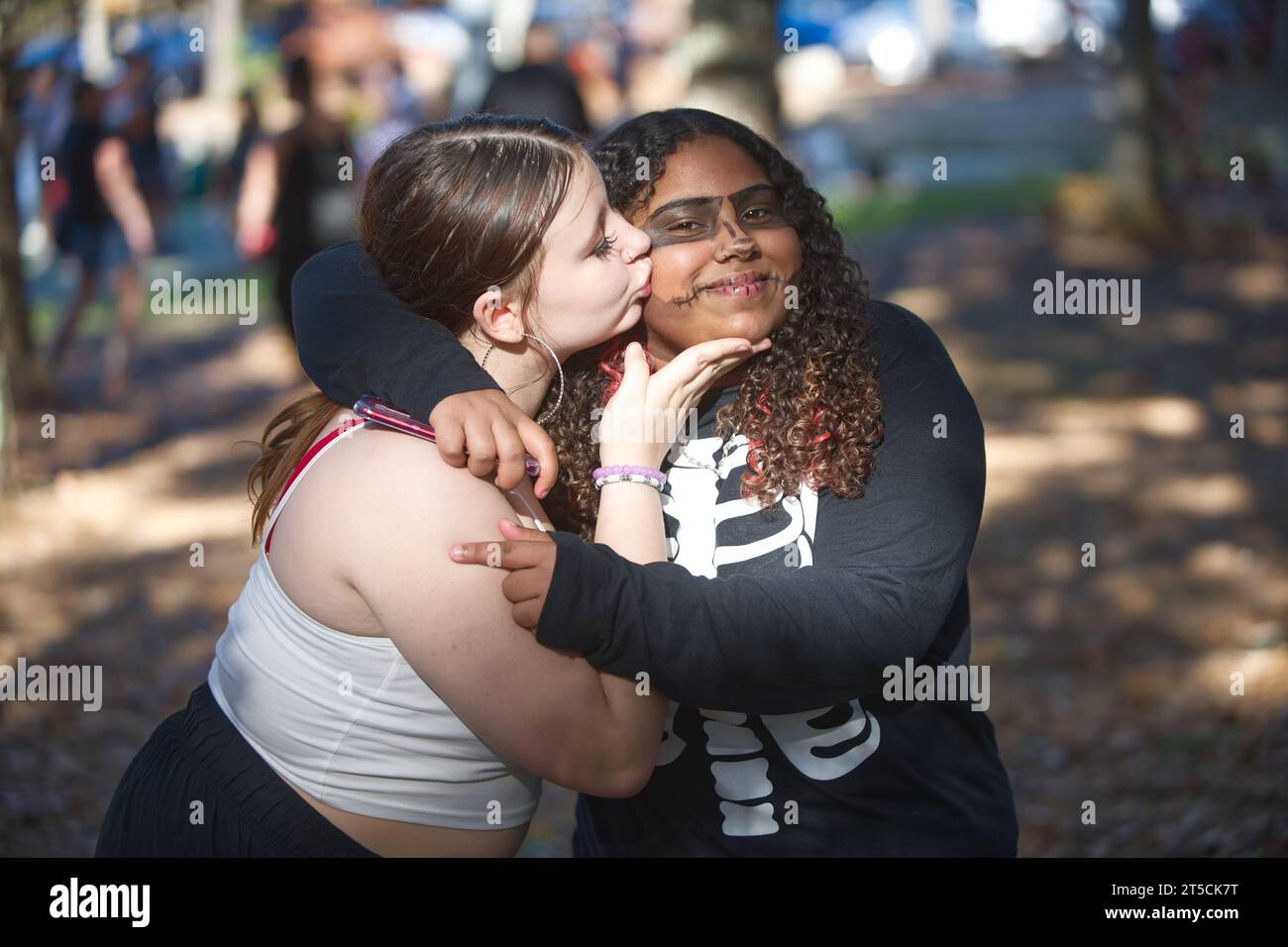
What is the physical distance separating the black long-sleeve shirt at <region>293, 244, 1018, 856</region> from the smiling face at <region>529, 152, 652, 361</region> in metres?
0.20

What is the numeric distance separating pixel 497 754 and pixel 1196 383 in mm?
8342

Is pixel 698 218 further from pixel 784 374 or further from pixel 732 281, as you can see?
pixel 784 374

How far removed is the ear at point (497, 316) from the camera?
2.19 metres

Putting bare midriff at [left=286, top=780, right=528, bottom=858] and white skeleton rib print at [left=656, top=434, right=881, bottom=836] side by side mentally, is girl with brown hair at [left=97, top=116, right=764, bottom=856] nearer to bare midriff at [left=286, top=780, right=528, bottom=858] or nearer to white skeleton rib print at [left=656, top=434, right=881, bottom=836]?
bare midriff at [left=286, top=780, right=528, bottom=858]

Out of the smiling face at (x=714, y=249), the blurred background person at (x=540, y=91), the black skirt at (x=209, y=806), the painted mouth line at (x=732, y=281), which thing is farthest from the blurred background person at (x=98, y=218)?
the painted mouth line at (x=732, y=281)

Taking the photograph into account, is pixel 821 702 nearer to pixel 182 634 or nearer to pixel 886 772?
pixel 886 772

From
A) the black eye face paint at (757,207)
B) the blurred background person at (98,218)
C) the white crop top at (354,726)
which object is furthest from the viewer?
the blurred background person at (98,218)

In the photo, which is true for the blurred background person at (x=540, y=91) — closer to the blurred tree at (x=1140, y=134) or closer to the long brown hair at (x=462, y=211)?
the long brown hair at (x=462, y=211)

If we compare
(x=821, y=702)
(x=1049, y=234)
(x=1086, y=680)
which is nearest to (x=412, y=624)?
(x=821, y=702)

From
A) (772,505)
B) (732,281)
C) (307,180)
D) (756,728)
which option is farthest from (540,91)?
(756,728)

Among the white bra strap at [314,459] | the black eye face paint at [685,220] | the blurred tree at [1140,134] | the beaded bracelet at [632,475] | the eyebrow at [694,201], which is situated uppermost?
the eyebrow at [694,201]

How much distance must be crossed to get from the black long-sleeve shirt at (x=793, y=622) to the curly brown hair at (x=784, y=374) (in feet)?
0.15

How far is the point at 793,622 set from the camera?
201 cm

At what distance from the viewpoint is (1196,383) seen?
9219 mm
